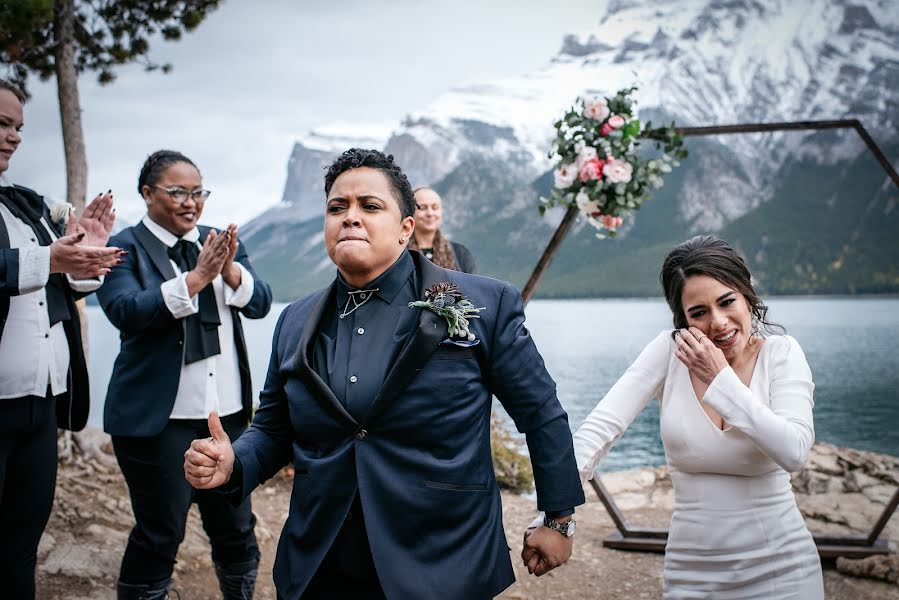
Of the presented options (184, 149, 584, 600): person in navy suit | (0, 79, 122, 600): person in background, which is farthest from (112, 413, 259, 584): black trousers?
(184, 149, 584, 600): person in navy suit

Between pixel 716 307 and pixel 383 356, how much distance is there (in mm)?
1129

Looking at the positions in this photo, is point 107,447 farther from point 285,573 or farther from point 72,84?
point 285,573

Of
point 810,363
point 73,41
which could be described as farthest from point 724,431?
point 810,363

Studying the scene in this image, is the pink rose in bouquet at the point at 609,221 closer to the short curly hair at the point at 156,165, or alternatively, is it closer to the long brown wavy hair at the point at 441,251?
the long brown wavy hair at the point at 441,251

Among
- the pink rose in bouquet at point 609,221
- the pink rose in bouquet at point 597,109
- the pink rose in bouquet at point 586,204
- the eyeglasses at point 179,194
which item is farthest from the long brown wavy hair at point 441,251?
the eyeglasses at point 179,194

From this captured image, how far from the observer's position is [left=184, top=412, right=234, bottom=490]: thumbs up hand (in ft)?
5.82

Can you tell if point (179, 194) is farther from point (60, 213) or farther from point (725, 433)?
point (725, 433)

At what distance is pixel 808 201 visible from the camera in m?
75.5

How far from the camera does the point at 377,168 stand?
200 cm

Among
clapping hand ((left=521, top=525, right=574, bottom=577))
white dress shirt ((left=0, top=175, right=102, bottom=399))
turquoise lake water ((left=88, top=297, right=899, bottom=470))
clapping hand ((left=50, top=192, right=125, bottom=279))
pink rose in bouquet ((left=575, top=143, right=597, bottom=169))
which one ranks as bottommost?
turquoise lake water ((left=88, top=297, right=899, bottom=470))

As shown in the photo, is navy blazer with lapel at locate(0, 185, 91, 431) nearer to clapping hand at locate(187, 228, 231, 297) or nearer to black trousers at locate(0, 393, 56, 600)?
black trousers at locate(0, 393, 56, 600)

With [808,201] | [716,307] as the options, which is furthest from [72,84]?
[808,201]

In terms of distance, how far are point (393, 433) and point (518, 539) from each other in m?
4.00

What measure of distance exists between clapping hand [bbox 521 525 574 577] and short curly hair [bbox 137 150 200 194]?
2.21 m
